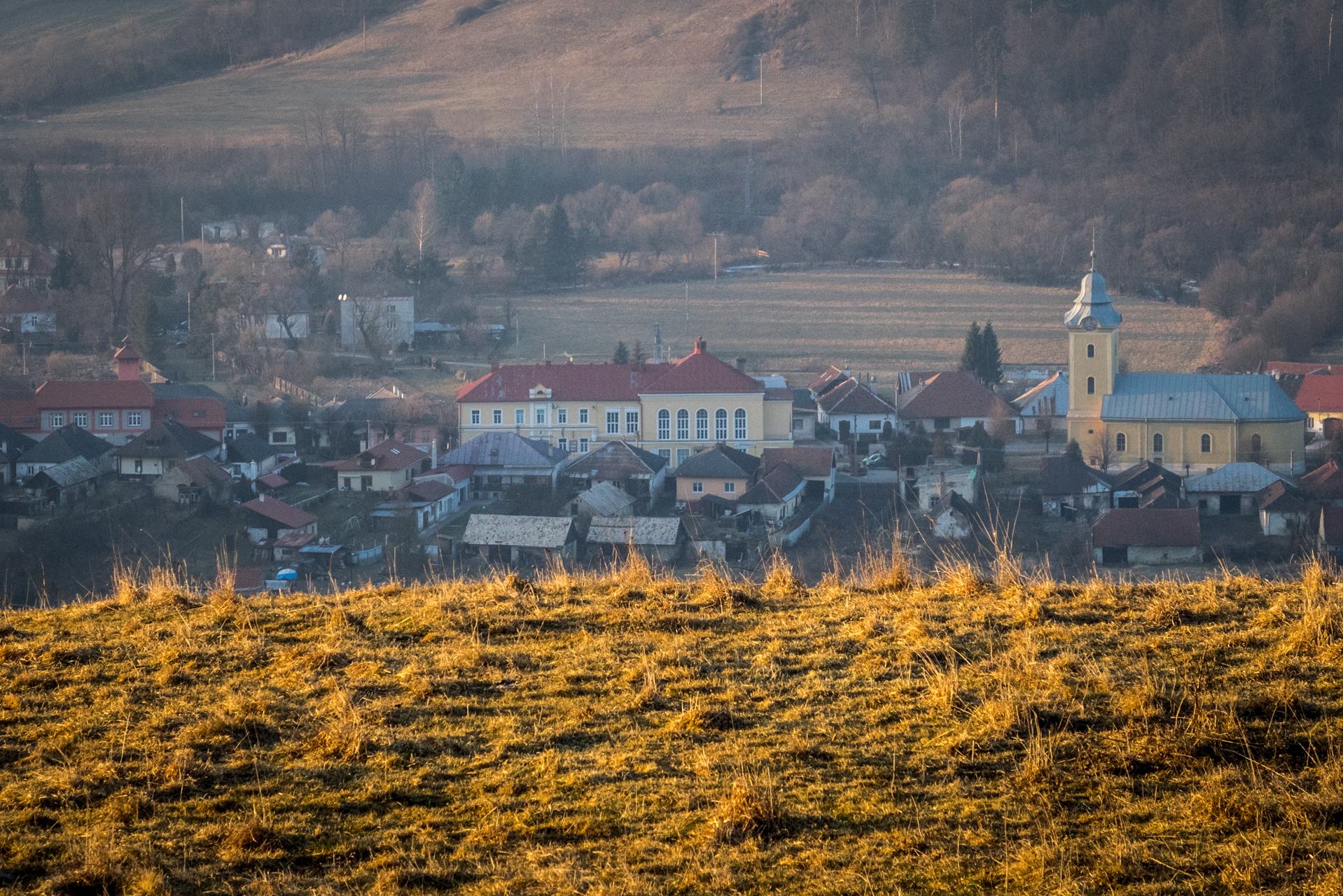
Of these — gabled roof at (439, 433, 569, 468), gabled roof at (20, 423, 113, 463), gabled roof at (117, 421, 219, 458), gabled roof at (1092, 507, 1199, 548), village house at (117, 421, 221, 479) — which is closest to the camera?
gabled roof at (1092, 507, 1199, 548)

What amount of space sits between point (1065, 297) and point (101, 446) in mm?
47368

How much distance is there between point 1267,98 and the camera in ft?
350

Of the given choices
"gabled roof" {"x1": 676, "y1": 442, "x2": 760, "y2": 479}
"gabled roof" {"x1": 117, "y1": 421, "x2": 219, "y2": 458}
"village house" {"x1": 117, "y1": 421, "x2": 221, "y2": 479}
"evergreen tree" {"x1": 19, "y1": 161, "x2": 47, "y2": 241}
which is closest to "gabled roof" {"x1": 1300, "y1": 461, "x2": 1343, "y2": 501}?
"gabled roof" {"x1": 676, "y1": 442, "x2": 760, "y2": 479}

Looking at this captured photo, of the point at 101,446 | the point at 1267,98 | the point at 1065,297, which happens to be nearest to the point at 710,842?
the point at 101,446

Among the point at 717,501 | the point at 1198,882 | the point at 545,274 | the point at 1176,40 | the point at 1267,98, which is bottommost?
the point at 717,501

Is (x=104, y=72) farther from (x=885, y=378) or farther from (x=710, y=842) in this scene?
(x=710, y=842)

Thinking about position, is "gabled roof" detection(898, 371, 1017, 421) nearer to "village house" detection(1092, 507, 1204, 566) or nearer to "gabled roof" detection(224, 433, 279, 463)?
"village house" detection(1092, 507, 1204, 566)

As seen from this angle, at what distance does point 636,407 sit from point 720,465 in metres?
7.09

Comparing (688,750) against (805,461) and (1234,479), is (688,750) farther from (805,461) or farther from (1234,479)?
(1234,479)

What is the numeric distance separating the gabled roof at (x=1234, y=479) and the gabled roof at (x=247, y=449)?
2644 centimetres

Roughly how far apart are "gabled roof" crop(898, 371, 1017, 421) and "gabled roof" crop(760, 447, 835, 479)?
807cm

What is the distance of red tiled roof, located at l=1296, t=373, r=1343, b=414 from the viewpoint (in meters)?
44.8

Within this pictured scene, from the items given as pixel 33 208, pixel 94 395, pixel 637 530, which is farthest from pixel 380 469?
pixel 33 208

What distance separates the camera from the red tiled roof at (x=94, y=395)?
4000 cm
